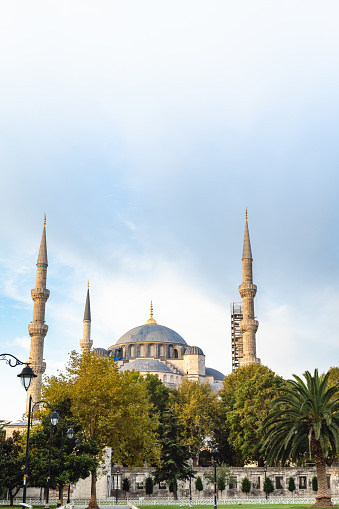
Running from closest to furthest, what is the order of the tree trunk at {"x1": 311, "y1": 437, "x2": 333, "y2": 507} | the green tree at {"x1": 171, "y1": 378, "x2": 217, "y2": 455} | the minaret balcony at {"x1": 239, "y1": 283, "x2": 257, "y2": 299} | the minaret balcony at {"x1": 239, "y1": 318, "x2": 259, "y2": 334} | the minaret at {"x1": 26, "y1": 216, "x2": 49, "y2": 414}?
the tree trunk at {"x1": 311, "y1": 437, "x2": 333, "y2": 507}, the green tree at {"x1": 171, "y1": 378, "x2": 217, "y2": 455}, the minaret at {"x1": 26, "y1": 216, "x2": 49, "y2": 414}, the minaret balcony at {"x1": 239, "y1": 318, "x2": 259, "y2": 334}, the minaret balcony at {"x1": 239, "y1": 283, "x2": 257, "y2": 299}

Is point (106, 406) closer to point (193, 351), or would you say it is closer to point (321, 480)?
point (321, 480)

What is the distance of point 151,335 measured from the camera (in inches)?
3976

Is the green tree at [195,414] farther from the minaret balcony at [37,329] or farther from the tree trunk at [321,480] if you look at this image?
the tree trunk at [321,480]

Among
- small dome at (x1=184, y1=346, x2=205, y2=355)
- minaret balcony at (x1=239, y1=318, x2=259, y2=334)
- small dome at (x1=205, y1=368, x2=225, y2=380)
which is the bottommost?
small dome at (x1=205, y1=368, x2=225, y2=380)

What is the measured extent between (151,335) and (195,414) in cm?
4357

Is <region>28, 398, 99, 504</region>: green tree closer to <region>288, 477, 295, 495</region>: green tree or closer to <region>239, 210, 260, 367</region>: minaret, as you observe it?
<region>288, 477, 295, 495</region>: green tree

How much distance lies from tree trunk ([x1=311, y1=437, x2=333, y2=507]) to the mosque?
39214 mm

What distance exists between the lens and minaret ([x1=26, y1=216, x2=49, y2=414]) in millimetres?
71062

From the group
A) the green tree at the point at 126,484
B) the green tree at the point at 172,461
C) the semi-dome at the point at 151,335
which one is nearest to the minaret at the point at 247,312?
the semi-dome at the point at 151,335

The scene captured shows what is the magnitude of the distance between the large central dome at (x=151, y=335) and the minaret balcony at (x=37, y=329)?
1172 inches

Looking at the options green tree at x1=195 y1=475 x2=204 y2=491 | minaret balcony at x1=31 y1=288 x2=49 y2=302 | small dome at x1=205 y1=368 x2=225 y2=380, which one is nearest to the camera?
green tree at x1=195 y1=475 x2=204 y2=491

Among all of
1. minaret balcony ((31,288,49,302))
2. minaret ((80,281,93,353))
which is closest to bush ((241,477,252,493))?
minaret balcony ((31,288,49,302))

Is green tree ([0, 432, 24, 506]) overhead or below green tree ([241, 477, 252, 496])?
overhead

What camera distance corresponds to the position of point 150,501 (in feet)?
141
